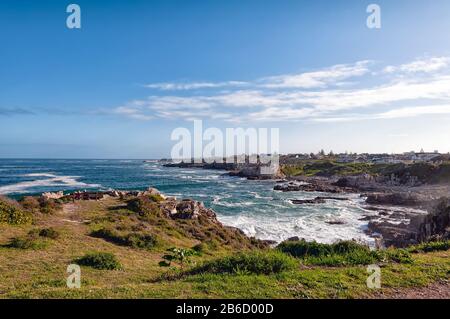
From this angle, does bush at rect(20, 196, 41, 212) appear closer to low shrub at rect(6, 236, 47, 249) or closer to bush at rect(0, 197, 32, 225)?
bush at rect(0, 197, 32, 225)

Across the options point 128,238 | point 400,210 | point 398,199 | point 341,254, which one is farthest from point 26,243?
point 398,199

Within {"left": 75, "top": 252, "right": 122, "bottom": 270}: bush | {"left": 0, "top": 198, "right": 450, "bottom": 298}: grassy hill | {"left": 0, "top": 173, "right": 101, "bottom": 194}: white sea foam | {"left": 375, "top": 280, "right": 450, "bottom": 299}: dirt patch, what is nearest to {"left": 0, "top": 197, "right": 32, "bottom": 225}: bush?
{"left": 0, "top": 198, "right": 450, "bottom": 298}: grassy hill

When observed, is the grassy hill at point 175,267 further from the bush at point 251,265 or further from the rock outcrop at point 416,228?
the rock outcrop at point 416,228

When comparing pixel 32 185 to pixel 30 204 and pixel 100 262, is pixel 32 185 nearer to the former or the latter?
pixel 30 204

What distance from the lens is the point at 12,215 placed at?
73.7ft

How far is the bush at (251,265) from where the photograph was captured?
1042 cm

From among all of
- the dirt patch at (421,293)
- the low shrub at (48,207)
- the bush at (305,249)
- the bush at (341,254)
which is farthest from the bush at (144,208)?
the dirt patch at (421,293)

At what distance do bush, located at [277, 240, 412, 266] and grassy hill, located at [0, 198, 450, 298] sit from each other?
33 millimetres

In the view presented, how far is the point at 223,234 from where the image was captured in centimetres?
2978

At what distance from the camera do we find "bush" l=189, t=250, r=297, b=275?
34.2 feet

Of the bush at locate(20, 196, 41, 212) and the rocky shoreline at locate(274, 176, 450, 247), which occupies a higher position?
the bush at locate(20, 196, 41, 212)

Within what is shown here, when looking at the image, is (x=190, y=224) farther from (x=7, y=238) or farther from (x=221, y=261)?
(x=221, y=261)

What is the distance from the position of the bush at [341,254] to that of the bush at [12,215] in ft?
58.1

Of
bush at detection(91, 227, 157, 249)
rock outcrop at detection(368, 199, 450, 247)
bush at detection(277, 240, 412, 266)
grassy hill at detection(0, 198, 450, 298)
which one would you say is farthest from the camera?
rock outcrop at detection(368, 199, 450, 247)
